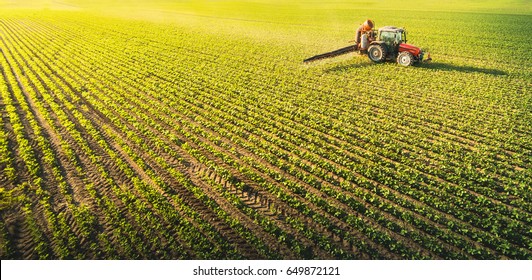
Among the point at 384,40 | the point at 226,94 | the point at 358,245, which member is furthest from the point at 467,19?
the point at 358,245

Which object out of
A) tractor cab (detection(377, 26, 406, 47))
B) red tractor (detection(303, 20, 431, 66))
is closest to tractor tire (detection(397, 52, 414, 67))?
red tractor (detection(303, 20, 431, 66))

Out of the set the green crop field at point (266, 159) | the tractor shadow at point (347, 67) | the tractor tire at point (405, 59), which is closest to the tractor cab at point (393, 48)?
the tractor tire at point (405, 59)

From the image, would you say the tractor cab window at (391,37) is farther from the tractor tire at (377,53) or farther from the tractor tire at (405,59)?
the tractor tire at (405,59)

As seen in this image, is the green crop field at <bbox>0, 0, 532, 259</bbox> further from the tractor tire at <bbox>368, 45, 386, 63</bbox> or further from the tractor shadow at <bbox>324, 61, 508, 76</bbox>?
the tractor tire at <bbox>368, 45, 386, 63</bbox>

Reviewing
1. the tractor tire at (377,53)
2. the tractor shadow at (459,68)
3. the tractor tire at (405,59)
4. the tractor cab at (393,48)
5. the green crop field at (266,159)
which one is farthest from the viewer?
the tractor tire at (377,53)

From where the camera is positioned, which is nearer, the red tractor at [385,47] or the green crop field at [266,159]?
the green crop field at [266,159]

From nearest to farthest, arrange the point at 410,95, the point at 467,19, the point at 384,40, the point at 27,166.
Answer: the point at 27,166, the point at 410,95, the point at 384,40, the point at 467,19

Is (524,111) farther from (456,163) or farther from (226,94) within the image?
(226,94)

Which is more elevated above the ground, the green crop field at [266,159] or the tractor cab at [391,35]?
the tractor cab at [391,35]
